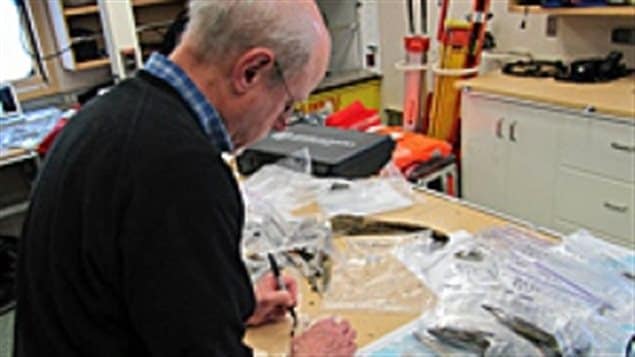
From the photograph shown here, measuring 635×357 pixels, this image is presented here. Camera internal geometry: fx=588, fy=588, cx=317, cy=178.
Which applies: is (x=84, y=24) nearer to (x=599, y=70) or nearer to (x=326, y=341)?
(x=599, y=70)

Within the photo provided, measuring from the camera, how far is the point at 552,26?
3.30 m

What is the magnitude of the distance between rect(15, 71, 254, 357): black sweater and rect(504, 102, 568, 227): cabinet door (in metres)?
2.32

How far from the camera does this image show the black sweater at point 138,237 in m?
0.70

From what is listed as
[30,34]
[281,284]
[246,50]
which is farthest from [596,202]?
[30,34]

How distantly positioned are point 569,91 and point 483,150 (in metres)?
0.56

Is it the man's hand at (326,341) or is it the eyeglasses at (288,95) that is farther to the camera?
the man's hand at (326,341)

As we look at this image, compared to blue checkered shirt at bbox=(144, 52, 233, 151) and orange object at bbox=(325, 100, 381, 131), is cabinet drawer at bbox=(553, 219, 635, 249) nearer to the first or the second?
orange object at bbox=(325, 100, 381, 131)

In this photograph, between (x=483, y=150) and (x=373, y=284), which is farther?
(x=483, y=150)

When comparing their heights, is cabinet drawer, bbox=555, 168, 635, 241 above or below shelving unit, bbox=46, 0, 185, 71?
below

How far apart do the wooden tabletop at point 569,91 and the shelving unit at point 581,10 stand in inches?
A: 13.2

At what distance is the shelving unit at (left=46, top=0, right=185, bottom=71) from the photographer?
322 cm

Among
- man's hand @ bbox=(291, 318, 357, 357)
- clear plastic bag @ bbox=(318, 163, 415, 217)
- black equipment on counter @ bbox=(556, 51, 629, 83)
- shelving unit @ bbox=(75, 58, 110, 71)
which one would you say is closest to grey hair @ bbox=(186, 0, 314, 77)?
man's hand @ bbox=(291, 318, 357, 357)

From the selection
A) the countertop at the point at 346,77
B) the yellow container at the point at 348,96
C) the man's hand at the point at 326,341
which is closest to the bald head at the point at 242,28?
the man's hand at the point at 326,341

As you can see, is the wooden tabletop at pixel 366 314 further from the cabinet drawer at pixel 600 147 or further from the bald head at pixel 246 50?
the cabinet drawer at pixel 600 147
